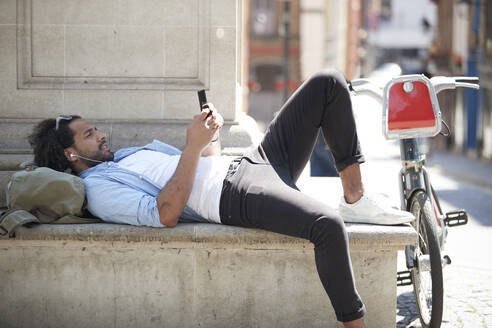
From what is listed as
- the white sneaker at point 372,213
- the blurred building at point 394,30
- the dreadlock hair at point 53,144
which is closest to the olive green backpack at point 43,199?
the dreadlock hair at point 53,144

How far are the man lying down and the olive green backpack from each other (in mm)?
96

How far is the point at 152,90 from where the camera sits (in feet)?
16.3

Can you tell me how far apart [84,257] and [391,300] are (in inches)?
60.1

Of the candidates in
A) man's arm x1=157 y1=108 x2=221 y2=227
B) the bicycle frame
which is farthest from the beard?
the bicycle frame

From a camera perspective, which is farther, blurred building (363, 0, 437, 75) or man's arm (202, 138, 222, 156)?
blurred building (363, 0, 437, 75)

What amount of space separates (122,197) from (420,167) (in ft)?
5.39

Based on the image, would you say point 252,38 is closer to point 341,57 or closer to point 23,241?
point 341,57

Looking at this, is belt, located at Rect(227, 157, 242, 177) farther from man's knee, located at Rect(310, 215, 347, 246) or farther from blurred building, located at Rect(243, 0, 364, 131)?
blurred building, located at Rect(243, 0, 364, 131)

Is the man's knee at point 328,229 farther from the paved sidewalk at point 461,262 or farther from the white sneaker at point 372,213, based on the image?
the paved sidewalk at point 461,262

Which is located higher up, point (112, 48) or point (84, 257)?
point (112, 48)

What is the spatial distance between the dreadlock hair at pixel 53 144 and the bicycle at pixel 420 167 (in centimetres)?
151

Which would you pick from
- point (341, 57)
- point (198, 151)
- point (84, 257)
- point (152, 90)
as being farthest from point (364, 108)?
point (341, 57)

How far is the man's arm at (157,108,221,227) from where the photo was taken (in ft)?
12.2

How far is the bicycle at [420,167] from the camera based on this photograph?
4.02 metres
